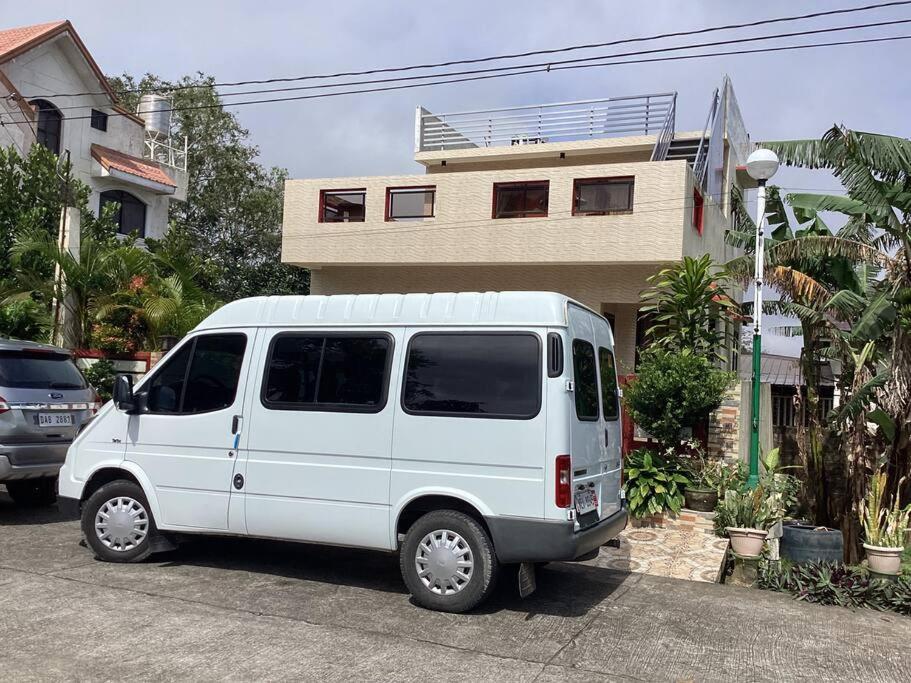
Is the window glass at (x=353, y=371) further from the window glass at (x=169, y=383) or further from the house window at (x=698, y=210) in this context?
the house window at (x=698, y=210)

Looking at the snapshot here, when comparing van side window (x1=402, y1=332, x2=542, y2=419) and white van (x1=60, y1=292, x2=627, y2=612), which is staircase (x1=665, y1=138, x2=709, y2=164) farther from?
van side window (x1=402, y1=332, x2=542, y2=419)

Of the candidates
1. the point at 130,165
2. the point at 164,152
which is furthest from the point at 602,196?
the point at 164,152

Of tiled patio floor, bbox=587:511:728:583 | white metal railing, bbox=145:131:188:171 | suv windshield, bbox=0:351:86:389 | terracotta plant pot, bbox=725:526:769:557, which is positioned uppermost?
white metal railing, bbox=145:131:188:171

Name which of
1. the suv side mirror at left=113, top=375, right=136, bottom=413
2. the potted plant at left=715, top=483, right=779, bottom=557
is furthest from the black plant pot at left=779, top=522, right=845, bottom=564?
the suv side mirror at left=113, top=375, right=136, bottom=413

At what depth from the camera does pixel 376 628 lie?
19.4ft

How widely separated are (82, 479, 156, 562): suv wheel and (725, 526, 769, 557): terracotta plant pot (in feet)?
18.0

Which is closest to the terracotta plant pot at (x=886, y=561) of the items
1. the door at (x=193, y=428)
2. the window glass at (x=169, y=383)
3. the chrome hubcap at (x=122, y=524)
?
the door at (x=193, y=428)

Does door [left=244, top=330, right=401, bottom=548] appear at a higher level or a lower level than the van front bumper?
higher

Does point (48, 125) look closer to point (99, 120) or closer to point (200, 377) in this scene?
point (99, 120)

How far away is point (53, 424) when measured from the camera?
9.32 m

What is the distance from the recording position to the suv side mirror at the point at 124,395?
7.32m

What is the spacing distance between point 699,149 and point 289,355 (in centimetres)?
1417

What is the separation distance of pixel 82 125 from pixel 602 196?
17676mm

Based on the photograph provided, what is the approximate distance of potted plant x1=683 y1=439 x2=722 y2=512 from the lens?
972 centimetres
